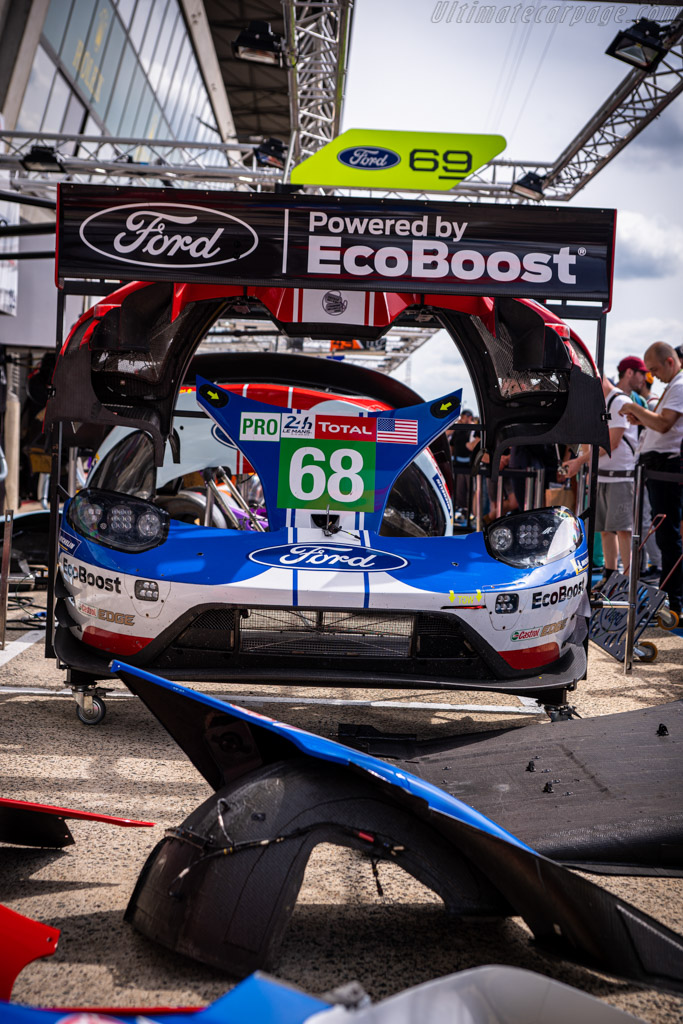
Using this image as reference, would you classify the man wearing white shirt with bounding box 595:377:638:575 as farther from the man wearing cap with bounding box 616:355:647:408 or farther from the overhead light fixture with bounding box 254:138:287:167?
the overhead light fixture with bounding box 254:138:287:167

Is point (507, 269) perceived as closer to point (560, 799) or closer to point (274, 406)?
point (274, 406)

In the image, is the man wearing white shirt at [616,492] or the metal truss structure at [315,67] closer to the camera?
the man wearing white shirt at [616,492]

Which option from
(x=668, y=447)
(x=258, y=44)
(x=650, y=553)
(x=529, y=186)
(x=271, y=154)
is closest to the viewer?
(x=668, y=447)

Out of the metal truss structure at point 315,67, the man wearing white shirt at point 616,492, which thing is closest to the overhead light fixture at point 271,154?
the metal truss structure at point 315,67

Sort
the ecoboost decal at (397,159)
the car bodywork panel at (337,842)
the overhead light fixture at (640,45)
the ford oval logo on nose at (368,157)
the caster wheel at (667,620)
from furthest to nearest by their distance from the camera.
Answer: the ford oval logo on nose at (368,157), the ecoboost decal at (397,159), the overhead light fixture at (640,45), the caster wheel at (667,620), the car bodywork panel at (337,842)

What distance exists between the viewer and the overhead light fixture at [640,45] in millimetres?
12180

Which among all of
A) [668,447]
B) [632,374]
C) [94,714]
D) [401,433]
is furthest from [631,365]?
[94,714]

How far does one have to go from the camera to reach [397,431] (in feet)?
14.3

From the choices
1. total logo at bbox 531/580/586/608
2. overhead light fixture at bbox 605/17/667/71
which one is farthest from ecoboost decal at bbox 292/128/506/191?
total logo at bbox 531/580/586/608

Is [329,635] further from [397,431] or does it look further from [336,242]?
[336,242]

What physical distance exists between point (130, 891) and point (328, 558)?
5.84 ft

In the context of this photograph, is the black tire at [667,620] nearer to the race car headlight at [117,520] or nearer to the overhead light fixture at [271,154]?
the race car headlight at [117,520]

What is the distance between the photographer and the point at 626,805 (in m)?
2.64

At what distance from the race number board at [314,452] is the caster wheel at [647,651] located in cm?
245
